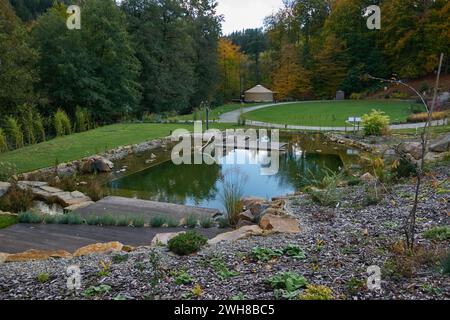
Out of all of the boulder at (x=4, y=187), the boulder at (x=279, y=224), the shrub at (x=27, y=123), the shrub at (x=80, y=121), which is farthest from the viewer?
the shrub at (x=80, y=121)

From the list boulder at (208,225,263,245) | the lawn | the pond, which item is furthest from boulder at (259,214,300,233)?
the lawn

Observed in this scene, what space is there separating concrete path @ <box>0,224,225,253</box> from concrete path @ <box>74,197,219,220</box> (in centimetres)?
63

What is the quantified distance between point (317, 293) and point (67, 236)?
330 cm

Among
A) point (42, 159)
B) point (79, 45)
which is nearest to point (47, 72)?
point (79, 45)

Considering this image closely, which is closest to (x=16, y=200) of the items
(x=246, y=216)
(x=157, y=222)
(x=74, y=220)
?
(x=74, y=220)

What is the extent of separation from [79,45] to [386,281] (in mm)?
16642

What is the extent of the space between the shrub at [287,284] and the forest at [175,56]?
6913mm

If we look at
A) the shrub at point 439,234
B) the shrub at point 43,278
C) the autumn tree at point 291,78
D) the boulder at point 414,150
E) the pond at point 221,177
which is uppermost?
the autumn tree at point 291,78

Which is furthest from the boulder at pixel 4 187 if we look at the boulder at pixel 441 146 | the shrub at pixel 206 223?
the boulder at pixel 441 146

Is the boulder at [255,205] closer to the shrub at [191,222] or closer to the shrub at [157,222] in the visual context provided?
the shrub at [191,222]

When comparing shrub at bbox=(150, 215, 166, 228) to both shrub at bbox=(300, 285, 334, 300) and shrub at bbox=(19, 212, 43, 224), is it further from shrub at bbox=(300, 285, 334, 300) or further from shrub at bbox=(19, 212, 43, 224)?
shrub at bbox=(300, 285, 334, 300)

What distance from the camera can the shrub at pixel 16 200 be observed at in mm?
5777

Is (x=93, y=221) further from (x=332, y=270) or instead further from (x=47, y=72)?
(x=47, y=72)

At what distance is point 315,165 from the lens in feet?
30.8
